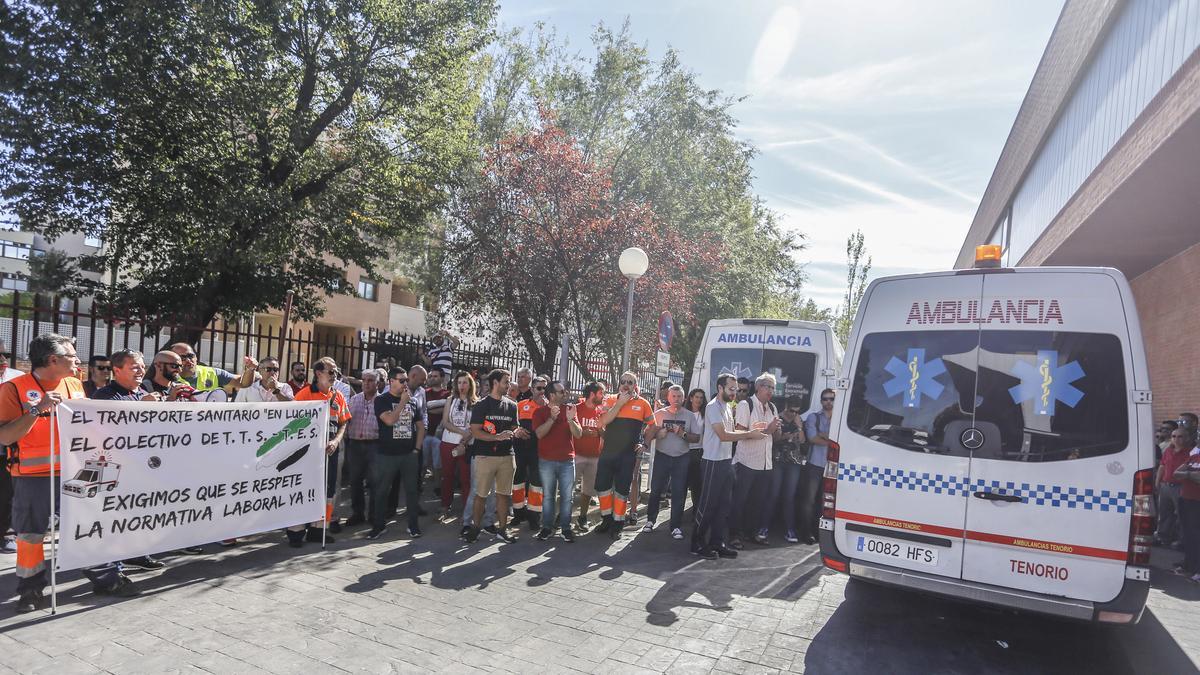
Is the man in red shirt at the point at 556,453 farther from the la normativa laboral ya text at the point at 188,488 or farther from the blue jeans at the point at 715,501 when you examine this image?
the la normativa laboral ya text at the point at 188,488

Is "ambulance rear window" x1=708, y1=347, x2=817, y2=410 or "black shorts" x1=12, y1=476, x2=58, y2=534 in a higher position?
"ambulance rear window" x1=708, y1=347, x2=817, y2=410

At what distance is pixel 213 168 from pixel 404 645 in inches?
451

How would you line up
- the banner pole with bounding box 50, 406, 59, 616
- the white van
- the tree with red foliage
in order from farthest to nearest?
the tree with red foliage < the white van < the banner pole with bounding box 50, 406, 59, 616

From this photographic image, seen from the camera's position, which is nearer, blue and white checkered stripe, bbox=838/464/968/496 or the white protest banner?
blue and white checkered stripe, bbox=838/464/968/496

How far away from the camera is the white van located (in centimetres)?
955

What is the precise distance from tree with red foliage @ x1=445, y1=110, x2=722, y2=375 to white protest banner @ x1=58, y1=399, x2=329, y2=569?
7.88m

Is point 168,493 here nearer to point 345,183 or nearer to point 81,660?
point 81,660

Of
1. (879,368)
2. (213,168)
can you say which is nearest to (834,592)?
(879,368)

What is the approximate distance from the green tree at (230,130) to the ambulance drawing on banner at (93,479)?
7407mm

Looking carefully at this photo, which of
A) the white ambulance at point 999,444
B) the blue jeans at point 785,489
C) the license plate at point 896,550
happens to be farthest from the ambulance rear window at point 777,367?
the license plate at point 896,550

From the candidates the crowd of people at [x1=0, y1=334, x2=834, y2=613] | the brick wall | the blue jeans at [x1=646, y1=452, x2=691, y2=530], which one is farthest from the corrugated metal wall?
the blue jeans at [x1=646, y1=452, x2=691, y2=530]

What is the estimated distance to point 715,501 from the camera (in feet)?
24.8

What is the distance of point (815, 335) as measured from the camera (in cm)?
972

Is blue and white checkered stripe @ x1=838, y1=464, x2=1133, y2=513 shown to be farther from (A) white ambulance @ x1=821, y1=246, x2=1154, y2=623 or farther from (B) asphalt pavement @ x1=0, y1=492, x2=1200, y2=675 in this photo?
(B) asphalt pavement @ x1=0, y1=492, x2=1200, y2=675
